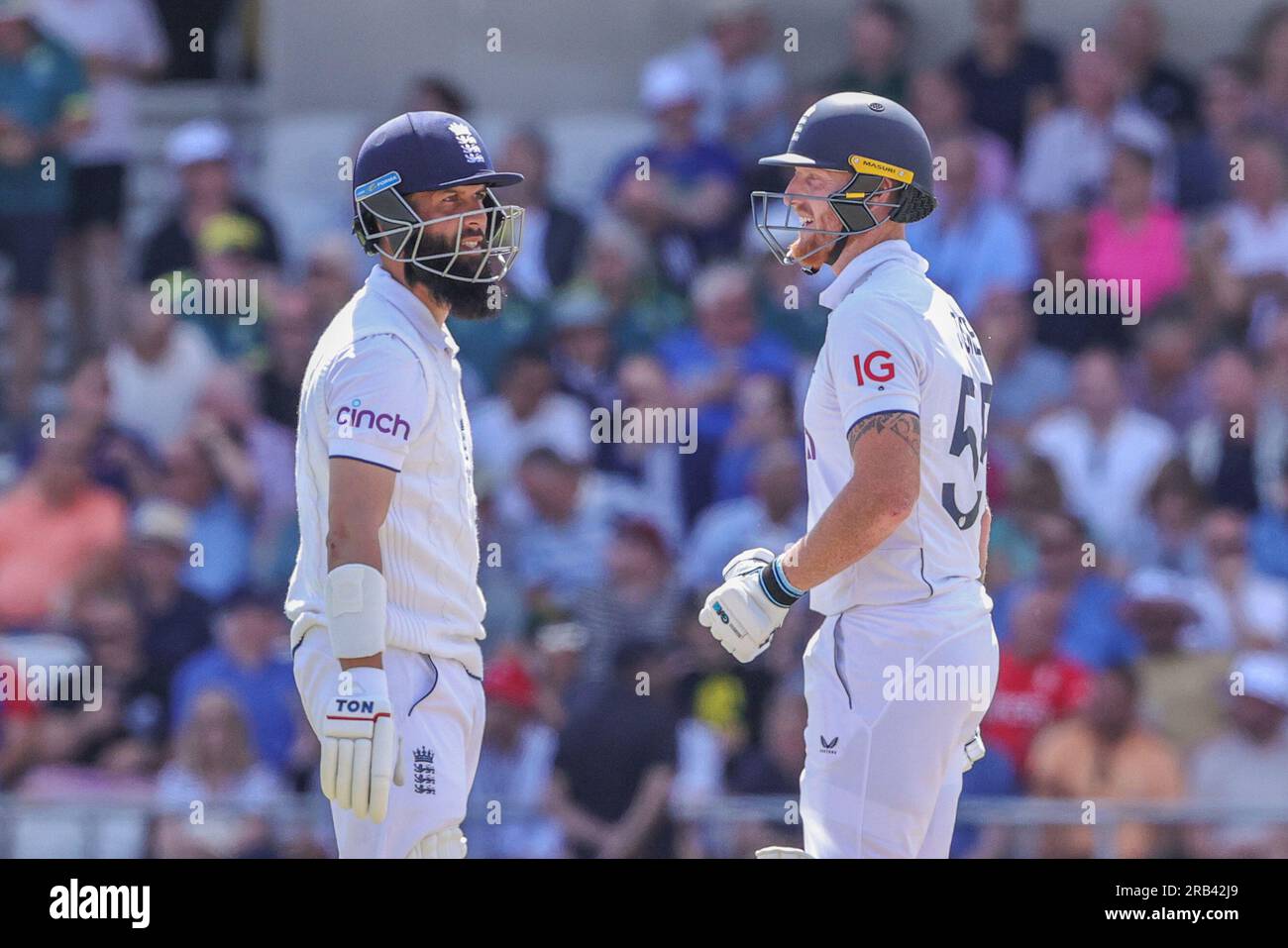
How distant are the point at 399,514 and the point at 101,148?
269 inches

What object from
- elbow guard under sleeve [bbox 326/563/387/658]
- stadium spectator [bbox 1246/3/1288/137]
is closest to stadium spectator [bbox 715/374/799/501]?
stadium spectator [bbox 1246/3/1288/137]

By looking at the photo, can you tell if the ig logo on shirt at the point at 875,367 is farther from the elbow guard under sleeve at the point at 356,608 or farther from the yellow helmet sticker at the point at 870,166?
the elbow guard under sleeve at the point at 356,608

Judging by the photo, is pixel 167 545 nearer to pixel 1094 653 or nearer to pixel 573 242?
pixel 573 242

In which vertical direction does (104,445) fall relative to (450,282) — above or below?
below

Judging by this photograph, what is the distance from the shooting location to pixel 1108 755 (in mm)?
9195

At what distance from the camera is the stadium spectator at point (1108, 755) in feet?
30.0

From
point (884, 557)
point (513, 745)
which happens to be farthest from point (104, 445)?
point (884, 557)

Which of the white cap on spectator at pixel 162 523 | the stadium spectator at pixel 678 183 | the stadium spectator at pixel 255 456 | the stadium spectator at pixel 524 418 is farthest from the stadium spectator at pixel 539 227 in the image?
the white cap on spectator at pixel 162 523

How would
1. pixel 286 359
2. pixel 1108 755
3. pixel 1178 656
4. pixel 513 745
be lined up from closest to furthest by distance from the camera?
pixel 1108 755, pixel 513 745, pixel 1178 656, pixel 286 359

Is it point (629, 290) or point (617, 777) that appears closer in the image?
point (617, 777)

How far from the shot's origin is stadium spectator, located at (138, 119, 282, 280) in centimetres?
1122

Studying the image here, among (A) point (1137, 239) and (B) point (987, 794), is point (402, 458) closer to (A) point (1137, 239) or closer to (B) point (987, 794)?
(B) point (987, 794)

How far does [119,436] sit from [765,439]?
303 centimetres

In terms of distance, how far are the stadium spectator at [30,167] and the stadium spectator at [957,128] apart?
4.33m
